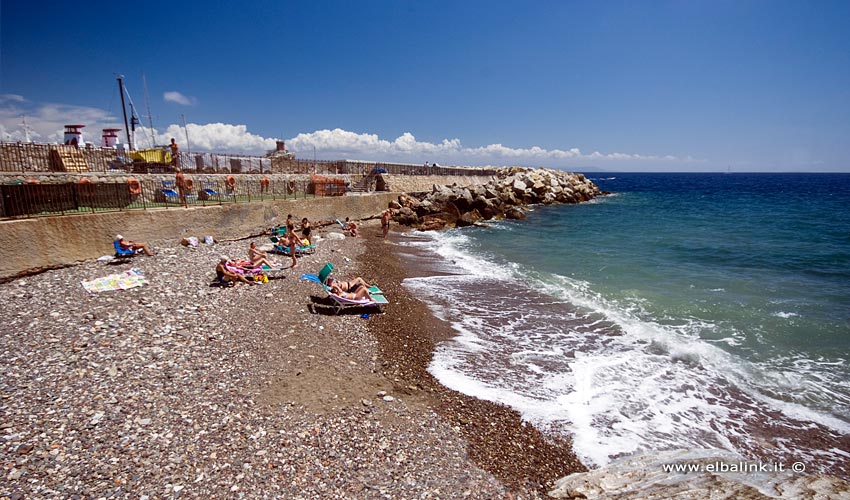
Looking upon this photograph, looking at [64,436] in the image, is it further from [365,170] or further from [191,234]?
[365,170]

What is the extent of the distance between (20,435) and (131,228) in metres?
9.84

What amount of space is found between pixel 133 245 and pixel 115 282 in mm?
3262

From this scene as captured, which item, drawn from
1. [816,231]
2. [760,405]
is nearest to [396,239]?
[760,405]

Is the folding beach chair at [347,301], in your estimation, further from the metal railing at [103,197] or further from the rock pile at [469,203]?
the rock pile at [469,203]

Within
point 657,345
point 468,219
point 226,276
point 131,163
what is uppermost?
point 131,163

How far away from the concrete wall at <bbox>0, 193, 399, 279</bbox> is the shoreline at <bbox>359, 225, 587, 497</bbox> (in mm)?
9322

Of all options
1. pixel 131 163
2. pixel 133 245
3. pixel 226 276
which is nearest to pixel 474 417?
pixel 226 276

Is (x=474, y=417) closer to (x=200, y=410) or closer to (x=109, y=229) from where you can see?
(x=200, y=410)

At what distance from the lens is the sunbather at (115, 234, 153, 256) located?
11.7m

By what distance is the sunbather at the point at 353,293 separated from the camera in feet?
31.4

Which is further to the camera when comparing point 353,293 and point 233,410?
point 353,293

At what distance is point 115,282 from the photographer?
939 centimetres

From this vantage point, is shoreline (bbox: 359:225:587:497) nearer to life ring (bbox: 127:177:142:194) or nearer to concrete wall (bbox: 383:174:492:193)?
life ring (bbox: 127:177:142:194)

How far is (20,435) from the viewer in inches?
184
